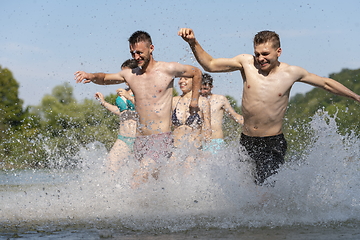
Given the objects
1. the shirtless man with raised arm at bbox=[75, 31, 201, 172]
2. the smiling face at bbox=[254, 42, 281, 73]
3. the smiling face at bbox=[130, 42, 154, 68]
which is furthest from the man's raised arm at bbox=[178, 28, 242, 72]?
the smiling face at bbox=[130, 42, 154, 68]

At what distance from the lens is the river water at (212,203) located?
15.3 ft

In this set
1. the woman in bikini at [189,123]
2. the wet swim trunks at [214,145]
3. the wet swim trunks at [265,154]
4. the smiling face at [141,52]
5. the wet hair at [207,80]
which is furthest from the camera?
the wet hair at [207,80]

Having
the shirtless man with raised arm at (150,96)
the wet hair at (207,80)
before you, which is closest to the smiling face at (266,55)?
the shirtless man with raised arm at (150,96)

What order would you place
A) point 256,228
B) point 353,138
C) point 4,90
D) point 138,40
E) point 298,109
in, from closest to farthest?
1. point 256,228
2. point 138,40
3. point 353,138
4. point 4,90
5. point 298,109

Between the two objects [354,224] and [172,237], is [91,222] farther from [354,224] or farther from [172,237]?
[354,224]

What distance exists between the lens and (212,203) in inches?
224

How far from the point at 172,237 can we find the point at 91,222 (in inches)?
46.7

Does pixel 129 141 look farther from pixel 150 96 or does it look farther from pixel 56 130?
pixel 56 130

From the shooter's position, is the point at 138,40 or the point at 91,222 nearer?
the point at 91,222

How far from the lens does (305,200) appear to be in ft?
18.7

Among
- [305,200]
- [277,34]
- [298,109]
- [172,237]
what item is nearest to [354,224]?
[305,200]

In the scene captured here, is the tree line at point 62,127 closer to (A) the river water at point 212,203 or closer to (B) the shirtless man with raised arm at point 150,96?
(A) the river water at point 212,203

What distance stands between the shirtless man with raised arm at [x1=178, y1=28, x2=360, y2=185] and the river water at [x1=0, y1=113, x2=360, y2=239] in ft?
0.63

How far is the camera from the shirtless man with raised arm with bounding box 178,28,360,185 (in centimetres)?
597
